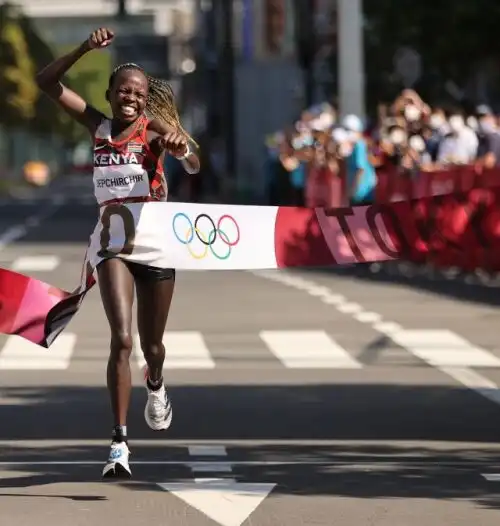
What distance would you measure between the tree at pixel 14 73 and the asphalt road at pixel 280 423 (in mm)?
91523

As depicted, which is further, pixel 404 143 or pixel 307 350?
pixel 404 143

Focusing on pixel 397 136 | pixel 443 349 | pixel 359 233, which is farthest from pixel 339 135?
pixel 359 233

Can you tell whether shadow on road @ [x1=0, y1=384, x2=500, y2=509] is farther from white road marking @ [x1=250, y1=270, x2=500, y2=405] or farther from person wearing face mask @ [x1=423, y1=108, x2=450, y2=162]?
person wearing face mask @ [x1=423, y1=108, x2=450, y2=162]

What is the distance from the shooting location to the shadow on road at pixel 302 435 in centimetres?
959

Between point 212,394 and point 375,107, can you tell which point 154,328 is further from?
point 375,107

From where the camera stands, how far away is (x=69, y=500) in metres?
9.00

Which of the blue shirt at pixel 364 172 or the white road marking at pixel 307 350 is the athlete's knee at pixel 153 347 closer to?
the white road marking at pixel 307 350

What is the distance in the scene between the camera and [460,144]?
27.5 m

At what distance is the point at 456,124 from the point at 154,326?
17.6 meters

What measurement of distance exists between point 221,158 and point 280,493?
62.3 meters

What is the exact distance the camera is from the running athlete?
987 cm

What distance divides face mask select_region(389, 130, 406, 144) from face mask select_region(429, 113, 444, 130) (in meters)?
0.87

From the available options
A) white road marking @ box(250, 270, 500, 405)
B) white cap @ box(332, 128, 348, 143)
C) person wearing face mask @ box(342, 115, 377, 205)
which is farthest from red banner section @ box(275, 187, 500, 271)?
white cap @ box(332, 128, 348, 143)

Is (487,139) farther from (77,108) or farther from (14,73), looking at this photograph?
(14,73)
